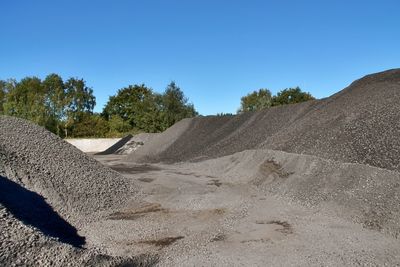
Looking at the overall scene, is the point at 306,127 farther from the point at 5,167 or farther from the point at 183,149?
the point at 5,167

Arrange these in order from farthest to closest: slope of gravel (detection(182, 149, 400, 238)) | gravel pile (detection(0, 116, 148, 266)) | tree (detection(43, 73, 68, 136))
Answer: tree (detection(43, 73, 68, 136)) < slope of gravel (detection(182, 149, 400, 238)) < gravel pile (detection(0, 116, 148, 266))

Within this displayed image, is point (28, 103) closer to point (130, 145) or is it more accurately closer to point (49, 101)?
point (49, 101)

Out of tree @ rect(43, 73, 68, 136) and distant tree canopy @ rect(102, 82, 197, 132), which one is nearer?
distant tree canopy @ rect(102, 82, 197, 132)

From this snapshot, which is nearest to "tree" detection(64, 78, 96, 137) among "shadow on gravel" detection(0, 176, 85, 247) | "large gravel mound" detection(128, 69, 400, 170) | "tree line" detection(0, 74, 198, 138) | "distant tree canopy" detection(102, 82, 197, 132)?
"tree line" detection(0, 74, 198, 138)

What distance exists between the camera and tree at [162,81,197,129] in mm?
43562

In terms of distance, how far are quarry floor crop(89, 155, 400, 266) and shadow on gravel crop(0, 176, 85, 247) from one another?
427 millimetres

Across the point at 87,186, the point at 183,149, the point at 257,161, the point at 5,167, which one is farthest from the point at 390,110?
the point at 183,149

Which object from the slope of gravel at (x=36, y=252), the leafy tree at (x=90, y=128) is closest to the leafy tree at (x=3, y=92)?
the leafy tree at (x=90, y=128)

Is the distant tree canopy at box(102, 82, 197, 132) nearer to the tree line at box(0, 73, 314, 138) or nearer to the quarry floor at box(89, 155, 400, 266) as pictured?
the tree line at box(0, 73, 314, 138)

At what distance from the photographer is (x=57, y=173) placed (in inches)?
451

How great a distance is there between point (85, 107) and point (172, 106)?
105ft

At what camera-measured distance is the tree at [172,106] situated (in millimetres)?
43562

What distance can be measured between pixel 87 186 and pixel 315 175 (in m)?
6.76

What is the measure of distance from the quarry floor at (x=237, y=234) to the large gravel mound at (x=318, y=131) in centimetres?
300
